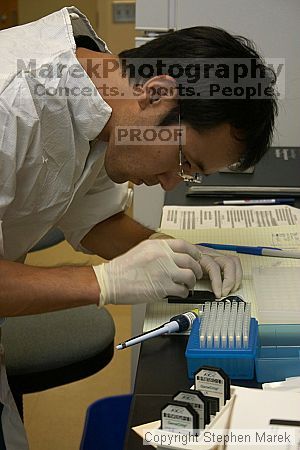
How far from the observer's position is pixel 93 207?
5.25 feet

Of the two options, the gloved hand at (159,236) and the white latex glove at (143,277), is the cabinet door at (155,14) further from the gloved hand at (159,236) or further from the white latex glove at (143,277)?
the white latex glove at (143,277)

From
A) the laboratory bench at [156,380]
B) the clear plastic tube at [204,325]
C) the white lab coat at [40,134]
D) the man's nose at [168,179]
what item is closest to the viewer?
the laboratory bench at [156,380]

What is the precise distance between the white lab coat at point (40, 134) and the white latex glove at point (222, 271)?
283 millimetres

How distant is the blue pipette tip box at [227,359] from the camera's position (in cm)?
103

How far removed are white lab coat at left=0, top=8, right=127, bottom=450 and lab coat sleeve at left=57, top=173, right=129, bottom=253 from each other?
0.27ft

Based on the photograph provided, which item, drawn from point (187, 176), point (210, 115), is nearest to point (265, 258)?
point (187, 176)

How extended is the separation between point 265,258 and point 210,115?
34cm

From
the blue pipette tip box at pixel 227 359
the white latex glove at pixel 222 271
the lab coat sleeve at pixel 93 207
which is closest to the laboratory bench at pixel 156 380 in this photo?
the blue pipette tip box at pixel 227 359

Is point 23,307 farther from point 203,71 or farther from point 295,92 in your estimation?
point 295,92

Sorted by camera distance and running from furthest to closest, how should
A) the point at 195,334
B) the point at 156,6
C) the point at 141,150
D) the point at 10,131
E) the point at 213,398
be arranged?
the point at 156,6
the point at 141,150
the point at 10,131
the point at 195,334
the point at 213,398

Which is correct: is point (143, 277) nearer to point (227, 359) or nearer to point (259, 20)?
point (227, 359)

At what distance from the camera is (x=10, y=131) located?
3.93 ft

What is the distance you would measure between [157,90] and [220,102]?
116 millimetres

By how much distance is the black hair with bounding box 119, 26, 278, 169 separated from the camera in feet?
4.09
